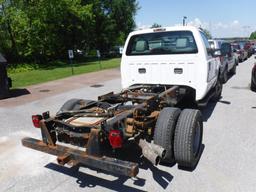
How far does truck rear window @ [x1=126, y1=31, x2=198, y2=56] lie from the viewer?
20.7 feet

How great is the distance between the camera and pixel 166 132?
13.4 ft

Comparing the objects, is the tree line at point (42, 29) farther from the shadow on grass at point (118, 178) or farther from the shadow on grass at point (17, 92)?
the shadow on grass at point (118, 178)

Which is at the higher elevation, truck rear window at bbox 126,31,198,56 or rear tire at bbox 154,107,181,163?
truck rear window at bbox 126,31,198,56

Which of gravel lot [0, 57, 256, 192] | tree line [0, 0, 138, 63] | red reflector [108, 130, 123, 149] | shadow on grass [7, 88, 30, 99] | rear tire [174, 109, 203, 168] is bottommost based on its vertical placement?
gravel lot [0, 57, 256, 192]

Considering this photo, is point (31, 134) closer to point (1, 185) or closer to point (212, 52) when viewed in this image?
point (1, 185)

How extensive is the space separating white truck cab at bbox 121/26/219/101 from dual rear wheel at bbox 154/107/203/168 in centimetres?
194

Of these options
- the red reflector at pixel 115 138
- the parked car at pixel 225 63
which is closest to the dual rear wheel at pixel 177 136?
the red reflector at pixel 115 138

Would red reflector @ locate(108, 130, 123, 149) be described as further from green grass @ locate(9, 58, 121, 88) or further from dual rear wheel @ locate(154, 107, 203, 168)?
green grass @ locate(9, 58, 121, 88)

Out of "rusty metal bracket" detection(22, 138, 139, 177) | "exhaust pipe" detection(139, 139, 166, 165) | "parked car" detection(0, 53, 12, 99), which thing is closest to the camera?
"rusty metal bracket" detection(22, 138, 139, 177)

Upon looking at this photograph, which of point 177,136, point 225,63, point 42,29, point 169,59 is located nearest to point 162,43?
point 169,59

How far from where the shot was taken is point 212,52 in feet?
23.1

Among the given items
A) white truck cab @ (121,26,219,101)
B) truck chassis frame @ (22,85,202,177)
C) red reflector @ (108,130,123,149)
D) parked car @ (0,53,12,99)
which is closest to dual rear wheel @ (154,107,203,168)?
truck chassis frame @ (22,85,202,177)

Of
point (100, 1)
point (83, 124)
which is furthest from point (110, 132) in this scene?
point (100, 1)

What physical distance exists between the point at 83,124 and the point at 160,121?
3.62ft
